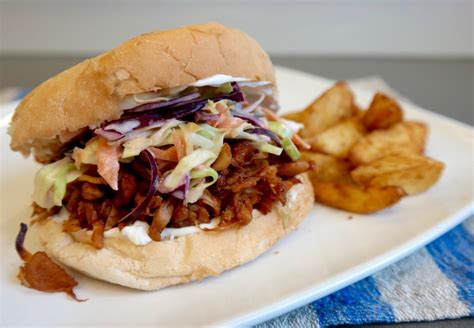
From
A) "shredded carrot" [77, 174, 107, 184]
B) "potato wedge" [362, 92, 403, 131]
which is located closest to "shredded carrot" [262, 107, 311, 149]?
"potato wedge" [362, 92, 403, 131]

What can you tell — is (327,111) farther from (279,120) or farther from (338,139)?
(279,120)

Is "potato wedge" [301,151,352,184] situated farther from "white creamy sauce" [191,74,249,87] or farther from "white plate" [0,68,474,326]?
"white creamy sauce" [191,74,249,87]

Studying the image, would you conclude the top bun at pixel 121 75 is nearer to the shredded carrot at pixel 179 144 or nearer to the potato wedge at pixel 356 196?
the shredded carrot at pixel 179 144

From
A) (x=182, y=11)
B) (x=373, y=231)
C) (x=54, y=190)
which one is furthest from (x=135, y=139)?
(x=182, y=11)

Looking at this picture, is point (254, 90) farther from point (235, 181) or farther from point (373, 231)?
point (373, 231)

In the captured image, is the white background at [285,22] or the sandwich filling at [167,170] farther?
the white background at [285,22]

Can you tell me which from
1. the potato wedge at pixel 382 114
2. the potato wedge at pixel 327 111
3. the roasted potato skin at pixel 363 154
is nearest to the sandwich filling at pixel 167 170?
the roasted potato skin at pixel 363 154
